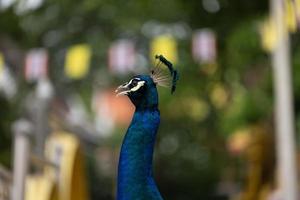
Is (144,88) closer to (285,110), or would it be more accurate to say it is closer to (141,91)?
(141,91)

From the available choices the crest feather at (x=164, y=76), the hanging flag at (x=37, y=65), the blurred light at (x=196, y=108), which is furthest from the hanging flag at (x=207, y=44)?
the crest feather at (x=164, y=76)

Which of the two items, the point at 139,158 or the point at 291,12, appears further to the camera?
the point at 291,12

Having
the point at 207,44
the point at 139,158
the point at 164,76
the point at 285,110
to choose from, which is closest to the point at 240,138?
the point at 207,44

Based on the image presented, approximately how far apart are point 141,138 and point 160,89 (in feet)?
40.7

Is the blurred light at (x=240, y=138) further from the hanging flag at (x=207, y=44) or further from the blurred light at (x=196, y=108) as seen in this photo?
the blurred light at (x=196, y=108)

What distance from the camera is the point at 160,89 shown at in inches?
573

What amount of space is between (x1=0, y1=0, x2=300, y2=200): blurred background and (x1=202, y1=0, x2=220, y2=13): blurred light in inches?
0.5

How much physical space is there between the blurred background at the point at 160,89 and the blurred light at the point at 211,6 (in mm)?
12

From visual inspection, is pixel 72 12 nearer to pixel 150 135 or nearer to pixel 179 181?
pixel 179 181

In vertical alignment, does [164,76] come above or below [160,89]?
below

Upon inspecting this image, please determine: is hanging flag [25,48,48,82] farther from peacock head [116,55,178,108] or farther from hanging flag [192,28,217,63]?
peacock head [116,55,178,108]

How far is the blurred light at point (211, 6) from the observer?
8.09m

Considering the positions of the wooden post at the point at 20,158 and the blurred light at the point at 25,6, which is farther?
the blurred light at the point at 25,6

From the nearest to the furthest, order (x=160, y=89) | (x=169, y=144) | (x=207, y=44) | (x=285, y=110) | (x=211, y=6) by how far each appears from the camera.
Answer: (x=285, y=110)
(x=211, y=6)
(x=207, y=44)
(x=160, y=89)
(x=169, y=144)
